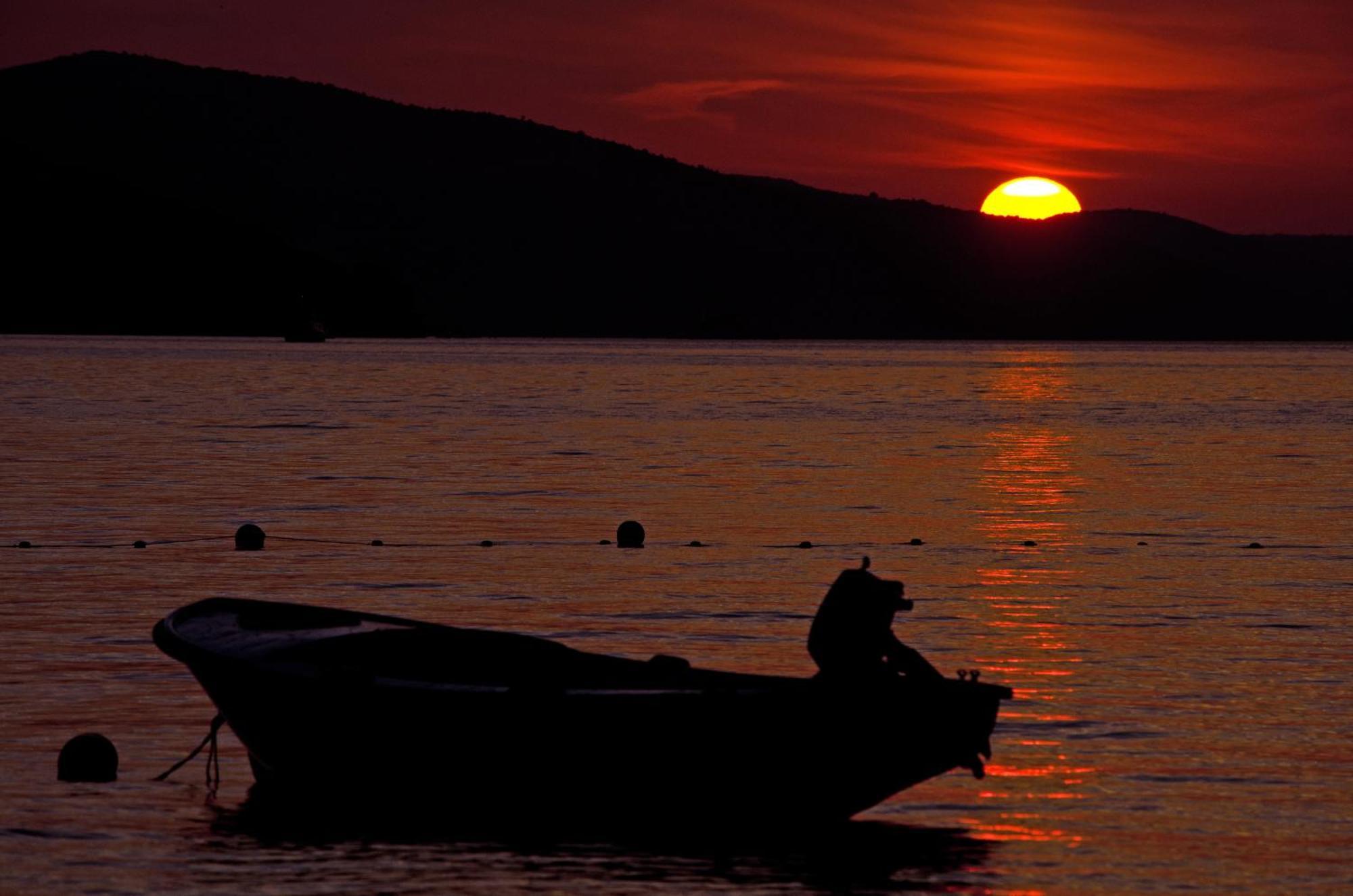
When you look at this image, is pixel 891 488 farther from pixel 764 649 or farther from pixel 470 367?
pixel 470 367

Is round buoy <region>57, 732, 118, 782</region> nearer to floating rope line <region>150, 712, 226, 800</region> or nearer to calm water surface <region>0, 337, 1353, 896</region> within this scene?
calm water surface <region>0, 337, 1353, 896</region>

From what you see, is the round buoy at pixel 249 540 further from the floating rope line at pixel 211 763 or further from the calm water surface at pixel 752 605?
the floating rope line at pixel 211 763

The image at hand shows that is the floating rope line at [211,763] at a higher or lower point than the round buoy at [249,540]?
lower

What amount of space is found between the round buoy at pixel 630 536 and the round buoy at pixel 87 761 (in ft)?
63.8

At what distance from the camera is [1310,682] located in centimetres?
2341

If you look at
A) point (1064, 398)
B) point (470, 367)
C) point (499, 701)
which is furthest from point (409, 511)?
point (470, 367)

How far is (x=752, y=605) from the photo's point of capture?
29625mm

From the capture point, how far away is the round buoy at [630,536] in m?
37.6

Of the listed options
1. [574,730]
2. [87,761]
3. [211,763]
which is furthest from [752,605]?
[87,761]

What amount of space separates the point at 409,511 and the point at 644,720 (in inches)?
1088

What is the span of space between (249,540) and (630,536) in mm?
6416

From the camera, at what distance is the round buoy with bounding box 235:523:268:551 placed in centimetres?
3650

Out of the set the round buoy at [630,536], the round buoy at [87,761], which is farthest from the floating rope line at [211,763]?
the round buoy at [630,536]

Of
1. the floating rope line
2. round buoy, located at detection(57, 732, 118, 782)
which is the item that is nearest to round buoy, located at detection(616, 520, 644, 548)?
the floating rope line
